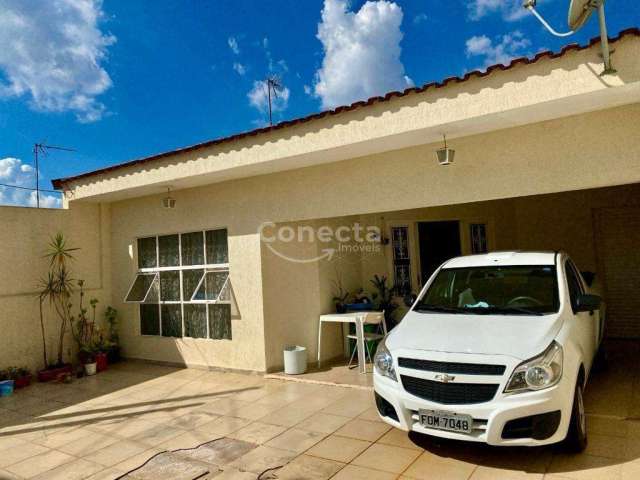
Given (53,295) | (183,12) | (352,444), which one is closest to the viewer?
(352,444)

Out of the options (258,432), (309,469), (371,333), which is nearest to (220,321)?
(371,333)

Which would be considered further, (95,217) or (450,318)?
(95,217)

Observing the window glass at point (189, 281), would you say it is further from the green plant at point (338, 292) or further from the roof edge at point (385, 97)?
the green plant at point (338, 292)

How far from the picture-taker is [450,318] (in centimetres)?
464

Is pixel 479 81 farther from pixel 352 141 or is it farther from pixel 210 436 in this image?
pixel 210 436

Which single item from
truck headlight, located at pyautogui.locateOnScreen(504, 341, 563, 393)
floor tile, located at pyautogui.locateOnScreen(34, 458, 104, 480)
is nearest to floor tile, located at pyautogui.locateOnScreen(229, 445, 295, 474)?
floor tile, located at pyautogui.locateOnScreen(34, 458, 104, 480)

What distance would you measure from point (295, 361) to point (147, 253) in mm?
4749

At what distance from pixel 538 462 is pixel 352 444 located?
182 centimetres

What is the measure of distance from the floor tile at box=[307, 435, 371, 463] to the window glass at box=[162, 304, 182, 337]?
5541 millimetres

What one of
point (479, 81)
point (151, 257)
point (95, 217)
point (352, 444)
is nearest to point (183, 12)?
point (95, 217)

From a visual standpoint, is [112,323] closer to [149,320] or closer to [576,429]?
[149,320]

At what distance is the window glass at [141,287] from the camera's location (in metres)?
9.85

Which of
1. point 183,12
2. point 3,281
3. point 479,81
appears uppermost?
point 183,12

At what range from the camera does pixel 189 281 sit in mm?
9203
